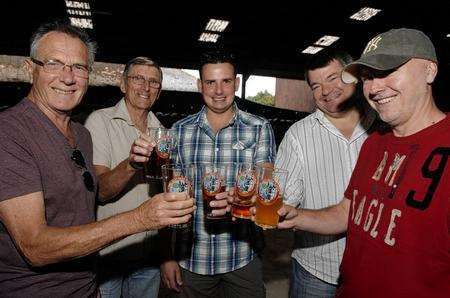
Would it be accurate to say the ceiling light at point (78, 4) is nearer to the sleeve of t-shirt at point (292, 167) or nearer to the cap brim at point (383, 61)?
the sleeve of t-shirt at point (292, 167)

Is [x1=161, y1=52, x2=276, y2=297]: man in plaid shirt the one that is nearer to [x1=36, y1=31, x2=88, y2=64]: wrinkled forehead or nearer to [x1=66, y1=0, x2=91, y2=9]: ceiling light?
[x1=36, y1=31, x2=88, y2=64]: wrinkled forehead

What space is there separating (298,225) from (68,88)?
1.66m

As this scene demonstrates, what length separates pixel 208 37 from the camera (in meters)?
12.7

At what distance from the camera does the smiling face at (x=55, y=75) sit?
1819mm

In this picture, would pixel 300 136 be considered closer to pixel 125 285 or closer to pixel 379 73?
pixel 379 73

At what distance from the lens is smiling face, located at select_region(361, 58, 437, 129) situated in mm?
1580

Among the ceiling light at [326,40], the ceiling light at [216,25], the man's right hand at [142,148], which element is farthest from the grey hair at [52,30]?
the ceiling light at [326,40]

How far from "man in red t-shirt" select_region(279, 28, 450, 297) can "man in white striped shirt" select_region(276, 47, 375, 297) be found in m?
0.47

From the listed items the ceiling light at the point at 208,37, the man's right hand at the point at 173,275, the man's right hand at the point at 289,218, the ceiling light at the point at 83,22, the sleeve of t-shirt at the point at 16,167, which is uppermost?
the ceiling light at the point at 83,22

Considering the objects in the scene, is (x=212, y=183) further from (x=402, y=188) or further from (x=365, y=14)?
(x=365, y=14)

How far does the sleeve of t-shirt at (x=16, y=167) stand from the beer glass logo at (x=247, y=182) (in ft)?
3.48

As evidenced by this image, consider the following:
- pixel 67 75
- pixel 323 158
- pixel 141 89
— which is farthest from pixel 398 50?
pixel 141 89

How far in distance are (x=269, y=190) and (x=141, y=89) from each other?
177 cm

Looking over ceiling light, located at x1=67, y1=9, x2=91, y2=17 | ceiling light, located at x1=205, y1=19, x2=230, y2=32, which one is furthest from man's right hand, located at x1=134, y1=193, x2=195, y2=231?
ceiling light, located at x1=67, y1=9, x2=91, y2=17
